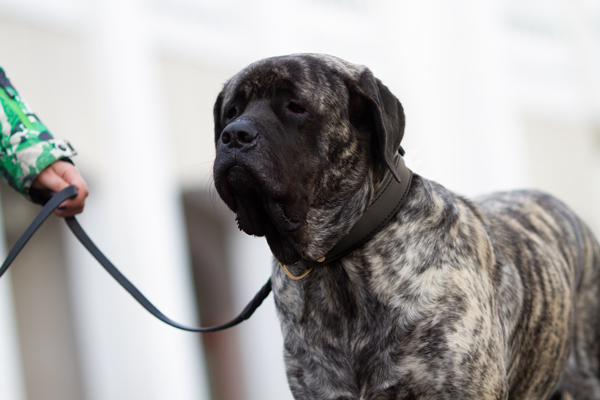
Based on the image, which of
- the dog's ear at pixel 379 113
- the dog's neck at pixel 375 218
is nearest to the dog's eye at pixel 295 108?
the dog's ear at pixel 379 113

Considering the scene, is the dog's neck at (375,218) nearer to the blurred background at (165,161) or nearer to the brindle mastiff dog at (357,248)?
the brindle mastiff dog at (357,248)

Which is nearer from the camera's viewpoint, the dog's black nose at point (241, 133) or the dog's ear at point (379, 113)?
the dog's black nose at point (241, 133)

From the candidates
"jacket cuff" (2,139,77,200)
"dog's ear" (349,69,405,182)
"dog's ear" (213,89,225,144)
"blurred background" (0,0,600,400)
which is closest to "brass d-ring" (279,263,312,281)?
"dog's ear" (349,69,405,182)

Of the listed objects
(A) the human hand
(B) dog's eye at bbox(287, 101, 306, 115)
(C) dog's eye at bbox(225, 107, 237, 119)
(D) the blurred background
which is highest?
(B) dog's eye at bbox(287, 101, 306, 115)

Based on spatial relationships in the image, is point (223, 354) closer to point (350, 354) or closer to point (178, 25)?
point (178, 25)

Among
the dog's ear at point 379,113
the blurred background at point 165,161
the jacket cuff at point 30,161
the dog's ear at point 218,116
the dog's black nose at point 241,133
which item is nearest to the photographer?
the dog's black nose at point 241,133

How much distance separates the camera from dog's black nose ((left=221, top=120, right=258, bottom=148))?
90.4 inches

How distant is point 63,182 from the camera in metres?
2.78

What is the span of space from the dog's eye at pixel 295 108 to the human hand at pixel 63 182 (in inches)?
34.3

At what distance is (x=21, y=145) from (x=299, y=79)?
1.09 m

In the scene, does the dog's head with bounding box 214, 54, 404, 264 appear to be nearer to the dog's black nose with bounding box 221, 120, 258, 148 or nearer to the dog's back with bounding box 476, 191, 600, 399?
the dog's black nose with bounding box 221, 120, 258, 148

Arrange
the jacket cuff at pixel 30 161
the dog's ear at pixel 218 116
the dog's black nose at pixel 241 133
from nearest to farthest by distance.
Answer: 1. the dog's black nose at pixel 241 133
2. the jacket cuff at pixel 30 161
3. the dog's ear at pixel 218 116

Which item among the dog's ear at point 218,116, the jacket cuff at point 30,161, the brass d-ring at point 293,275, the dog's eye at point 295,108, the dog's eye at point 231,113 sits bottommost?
the brass d-ring at point 293,275

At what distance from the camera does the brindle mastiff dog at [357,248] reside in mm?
2352
